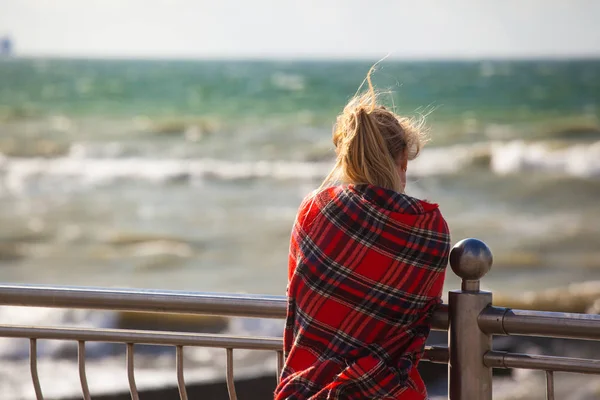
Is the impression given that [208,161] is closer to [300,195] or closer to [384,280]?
[300,195]

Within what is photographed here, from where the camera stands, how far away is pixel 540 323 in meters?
2.15

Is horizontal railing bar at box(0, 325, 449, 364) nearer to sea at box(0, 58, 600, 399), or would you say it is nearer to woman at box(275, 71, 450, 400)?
woman at box(275, 71, 450, 400)

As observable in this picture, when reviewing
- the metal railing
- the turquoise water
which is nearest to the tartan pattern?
the metal railing

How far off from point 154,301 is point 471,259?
2.95 feet

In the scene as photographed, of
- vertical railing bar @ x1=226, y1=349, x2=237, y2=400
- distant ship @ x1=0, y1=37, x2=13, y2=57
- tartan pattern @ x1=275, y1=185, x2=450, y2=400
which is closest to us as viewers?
tartan pattern @ x1=275, y1=185, x2=450, y2=400

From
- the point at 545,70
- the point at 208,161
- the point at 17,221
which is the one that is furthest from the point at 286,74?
the point at 17,221

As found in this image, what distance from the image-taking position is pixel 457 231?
18047 mm

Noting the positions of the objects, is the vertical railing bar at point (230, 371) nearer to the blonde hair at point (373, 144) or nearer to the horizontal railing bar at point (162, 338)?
the horizontal railing bar at point (162, 338)

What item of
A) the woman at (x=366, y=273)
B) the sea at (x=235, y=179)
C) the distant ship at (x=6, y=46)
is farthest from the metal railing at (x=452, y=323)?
the distant ship at (x=6, y=46)

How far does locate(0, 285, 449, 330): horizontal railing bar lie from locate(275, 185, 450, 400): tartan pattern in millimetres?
171

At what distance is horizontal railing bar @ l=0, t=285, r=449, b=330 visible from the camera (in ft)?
7.79

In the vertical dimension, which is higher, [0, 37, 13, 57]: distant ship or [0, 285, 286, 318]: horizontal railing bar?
[0, 37, 13, 57]: distant ship

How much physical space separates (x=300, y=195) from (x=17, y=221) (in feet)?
23.4

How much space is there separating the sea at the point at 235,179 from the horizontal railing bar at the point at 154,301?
2.20ft
